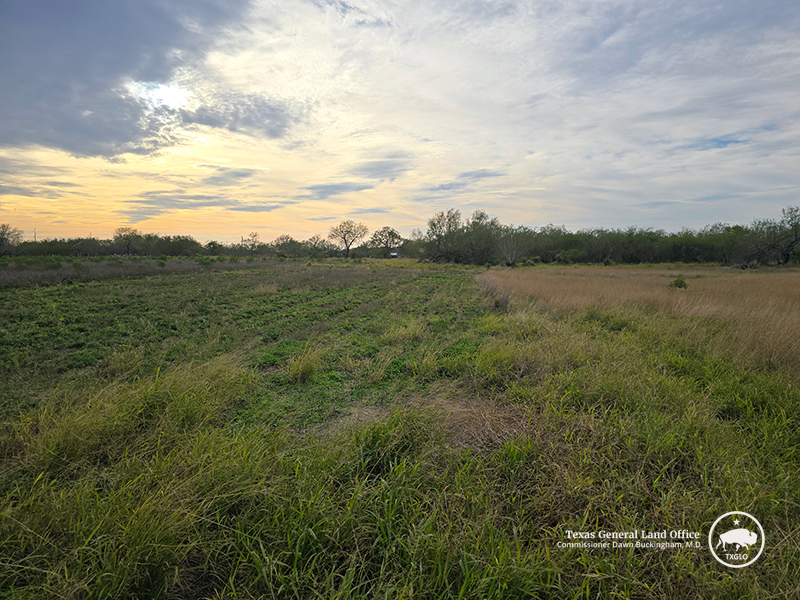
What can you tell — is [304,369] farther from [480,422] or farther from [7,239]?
[7,239]

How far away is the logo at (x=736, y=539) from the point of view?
2.38m

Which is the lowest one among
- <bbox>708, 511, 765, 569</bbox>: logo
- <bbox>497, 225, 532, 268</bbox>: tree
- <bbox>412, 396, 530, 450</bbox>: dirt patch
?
<bbox>708, 511, 765, 569</bbox>: logo

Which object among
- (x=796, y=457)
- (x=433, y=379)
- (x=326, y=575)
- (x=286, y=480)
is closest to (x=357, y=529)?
(x=326, y=575)

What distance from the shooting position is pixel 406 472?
10.7 ft

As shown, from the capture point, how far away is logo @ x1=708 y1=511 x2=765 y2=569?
238cm

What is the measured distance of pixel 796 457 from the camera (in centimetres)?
354

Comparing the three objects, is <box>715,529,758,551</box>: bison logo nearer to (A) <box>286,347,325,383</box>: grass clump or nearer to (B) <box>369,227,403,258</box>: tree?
(A) <box>286,347,325,383</box>: grass clump

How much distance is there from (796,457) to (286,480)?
18.1ft

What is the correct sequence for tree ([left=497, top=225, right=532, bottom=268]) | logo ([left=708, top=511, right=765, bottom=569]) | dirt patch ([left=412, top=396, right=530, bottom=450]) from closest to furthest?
logo ([left=708, top=511, right=765, bottom=569])
dirt patch ([left=412, top=396, right=530, bottom=450])
tree ([left=497, top=225, right=532, bottom=268])

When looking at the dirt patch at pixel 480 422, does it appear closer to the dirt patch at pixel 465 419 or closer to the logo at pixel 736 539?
the dirt patch at pixel 465 419

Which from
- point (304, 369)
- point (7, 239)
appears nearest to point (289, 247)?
point (7, 239)

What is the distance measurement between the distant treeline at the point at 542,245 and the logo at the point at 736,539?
200 feet

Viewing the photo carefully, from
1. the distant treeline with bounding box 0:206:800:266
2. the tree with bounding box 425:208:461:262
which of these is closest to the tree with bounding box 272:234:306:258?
the distant treeline with bounding box 0:206:800:266

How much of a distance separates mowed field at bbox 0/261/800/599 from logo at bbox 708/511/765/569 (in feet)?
0.22
